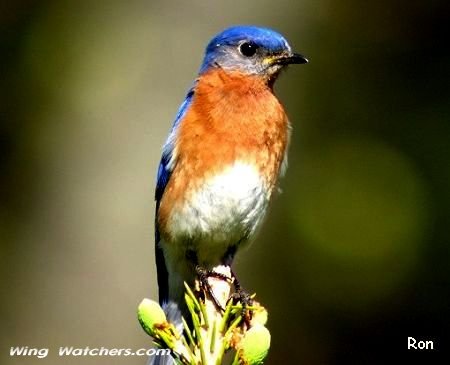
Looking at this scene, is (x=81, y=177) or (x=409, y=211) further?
(x=81, y=177)

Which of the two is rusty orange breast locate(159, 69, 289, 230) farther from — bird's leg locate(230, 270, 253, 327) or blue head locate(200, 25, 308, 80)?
bird's leg locate(230, 270, 253, 327)

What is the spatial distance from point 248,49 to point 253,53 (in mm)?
36

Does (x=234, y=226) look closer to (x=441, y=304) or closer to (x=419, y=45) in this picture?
(x=441, y=304)

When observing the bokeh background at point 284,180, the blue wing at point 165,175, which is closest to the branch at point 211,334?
the blue wing at point 165,175

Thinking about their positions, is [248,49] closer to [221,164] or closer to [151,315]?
[221,164]

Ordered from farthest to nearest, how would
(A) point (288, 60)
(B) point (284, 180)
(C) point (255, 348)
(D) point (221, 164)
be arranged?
1. (B) point (284, 180)
2. (A) point (288, 60)
3. (D) point (221, 164)
4. (C) point (255, 348)

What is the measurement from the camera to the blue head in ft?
15.7

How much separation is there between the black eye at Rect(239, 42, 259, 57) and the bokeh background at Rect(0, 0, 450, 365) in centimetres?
105

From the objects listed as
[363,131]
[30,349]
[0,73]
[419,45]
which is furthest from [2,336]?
[419,45]

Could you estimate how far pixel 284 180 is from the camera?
5531mm

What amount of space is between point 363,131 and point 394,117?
33cm

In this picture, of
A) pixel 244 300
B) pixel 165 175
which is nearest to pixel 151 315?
pixel 244 300

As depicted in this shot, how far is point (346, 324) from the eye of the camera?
520 centimetres

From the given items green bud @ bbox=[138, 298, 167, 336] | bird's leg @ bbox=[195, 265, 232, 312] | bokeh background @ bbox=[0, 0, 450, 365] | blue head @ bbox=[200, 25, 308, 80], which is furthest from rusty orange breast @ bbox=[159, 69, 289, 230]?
green bud @ bbox=[138, 298, 167, 336]
